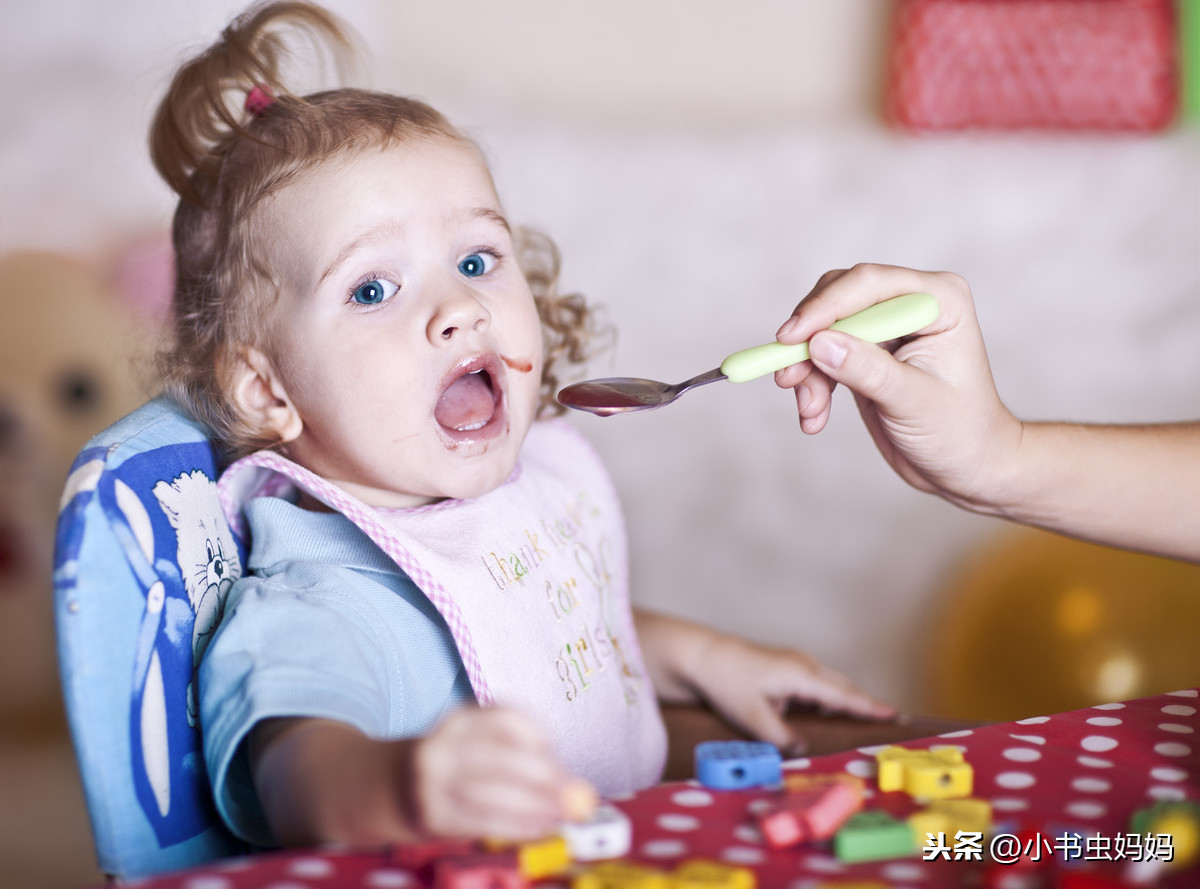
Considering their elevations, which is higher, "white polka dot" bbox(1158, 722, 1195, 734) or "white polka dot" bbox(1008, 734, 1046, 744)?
"white polka dot" bbox(1008, 734, 1046, 744)

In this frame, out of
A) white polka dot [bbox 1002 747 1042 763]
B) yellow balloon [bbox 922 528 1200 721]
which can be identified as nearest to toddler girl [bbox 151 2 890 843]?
white polka dot [bbox 1002 747 1042 763]

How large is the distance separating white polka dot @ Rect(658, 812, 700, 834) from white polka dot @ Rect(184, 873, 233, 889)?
219 millimetres

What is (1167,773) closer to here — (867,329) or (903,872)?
(903,872)

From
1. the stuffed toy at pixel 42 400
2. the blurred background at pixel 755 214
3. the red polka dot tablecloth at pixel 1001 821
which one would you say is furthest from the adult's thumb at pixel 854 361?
the blurred background at pixel 755 214

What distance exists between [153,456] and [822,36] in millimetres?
2061

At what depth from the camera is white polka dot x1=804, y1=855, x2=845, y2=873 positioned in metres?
0.57

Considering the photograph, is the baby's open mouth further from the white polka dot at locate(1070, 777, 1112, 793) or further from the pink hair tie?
the white polka dot at locate(1070, 777, 1112, 793)

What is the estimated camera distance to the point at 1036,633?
161cm

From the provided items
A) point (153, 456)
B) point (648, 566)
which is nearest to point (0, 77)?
point (648, 566)

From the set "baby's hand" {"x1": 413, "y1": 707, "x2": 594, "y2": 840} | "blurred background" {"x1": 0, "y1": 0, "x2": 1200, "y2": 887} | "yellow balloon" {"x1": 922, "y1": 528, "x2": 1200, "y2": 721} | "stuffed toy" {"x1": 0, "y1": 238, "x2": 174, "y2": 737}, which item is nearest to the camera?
"baby's hand" {"x1": 413, "y1": 707, "x2": 594, "y2": 840}

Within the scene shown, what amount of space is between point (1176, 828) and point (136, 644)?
593 millimetres

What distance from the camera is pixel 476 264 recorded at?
100 centimetres

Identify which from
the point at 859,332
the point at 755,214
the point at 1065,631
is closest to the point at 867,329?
the point at 859,332

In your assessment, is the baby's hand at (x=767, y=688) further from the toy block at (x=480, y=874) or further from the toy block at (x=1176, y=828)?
the toy block at (x=480, y=874)
